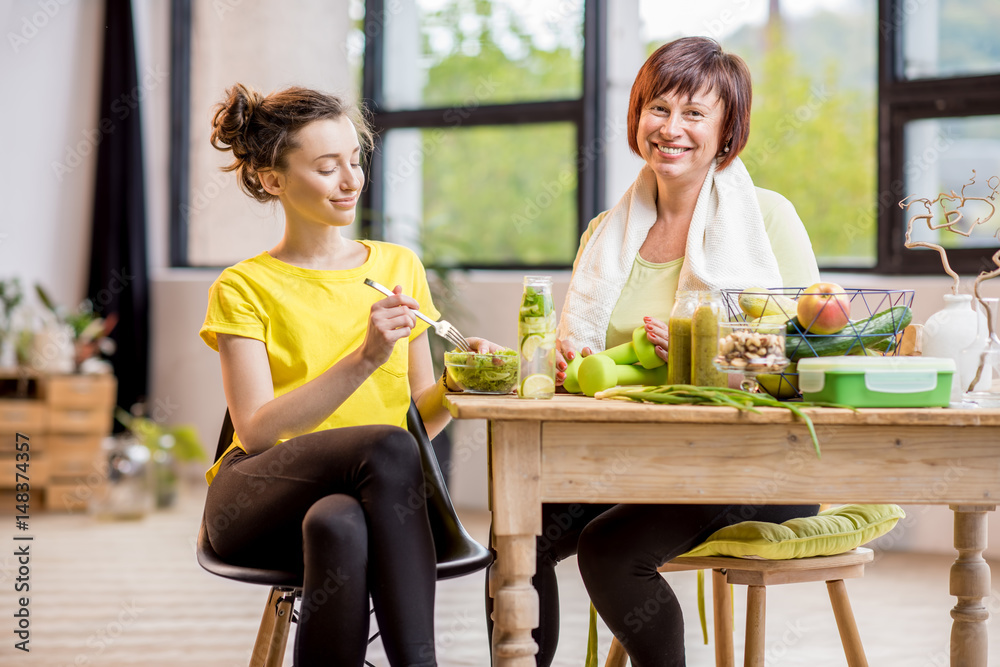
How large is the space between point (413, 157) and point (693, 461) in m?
3.47

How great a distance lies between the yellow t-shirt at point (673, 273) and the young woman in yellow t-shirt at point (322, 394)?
310 millimetres

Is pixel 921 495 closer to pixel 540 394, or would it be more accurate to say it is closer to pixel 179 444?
pixel 540 394

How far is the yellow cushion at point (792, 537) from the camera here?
154 cm

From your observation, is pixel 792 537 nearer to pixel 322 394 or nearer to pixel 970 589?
pixel 970 589

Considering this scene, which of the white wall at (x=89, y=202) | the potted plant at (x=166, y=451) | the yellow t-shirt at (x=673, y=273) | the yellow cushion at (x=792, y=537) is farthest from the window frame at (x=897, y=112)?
the potted plant at (x=166, y=451)

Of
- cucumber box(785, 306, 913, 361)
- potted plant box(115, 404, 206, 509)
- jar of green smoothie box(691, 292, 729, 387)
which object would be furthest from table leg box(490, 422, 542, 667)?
potted plant box(115, 404, 206, 509)

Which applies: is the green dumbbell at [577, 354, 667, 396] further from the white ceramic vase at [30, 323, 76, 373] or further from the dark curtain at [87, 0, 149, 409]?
the dark curtain at [87, 0, 149, 409]

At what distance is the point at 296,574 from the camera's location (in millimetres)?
1457

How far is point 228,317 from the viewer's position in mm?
1585

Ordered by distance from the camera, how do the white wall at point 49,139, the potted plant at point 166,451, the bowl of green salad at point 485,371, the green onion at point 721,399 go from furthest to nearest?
the white wall at point 49,139
the potted plant at point 166,451
the bowl of green salad at point 485,371
the green onion at point 721,399

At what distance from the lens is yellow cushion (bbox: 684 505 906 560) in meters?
1.54

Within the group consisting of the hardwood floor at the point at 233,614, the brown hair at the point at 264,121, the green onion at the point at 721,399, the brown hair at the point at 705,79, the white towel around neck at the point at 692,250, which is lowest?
the hardwood floor at the point at 233,614

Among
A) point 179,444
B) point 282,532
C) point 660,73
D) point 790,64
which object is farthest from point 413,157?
point 282,532

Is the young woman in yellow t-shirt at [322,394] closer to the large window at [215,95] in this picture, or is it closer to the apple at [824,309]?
the apple at [824,309]
